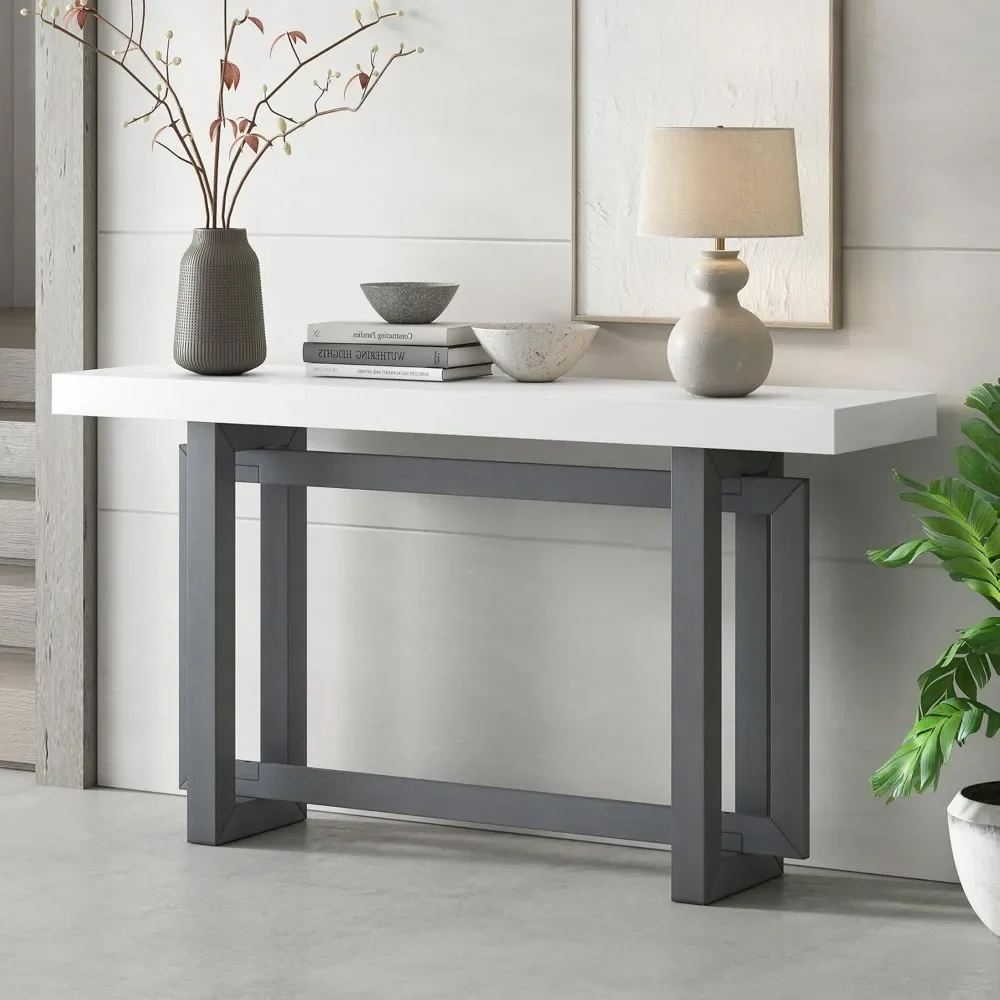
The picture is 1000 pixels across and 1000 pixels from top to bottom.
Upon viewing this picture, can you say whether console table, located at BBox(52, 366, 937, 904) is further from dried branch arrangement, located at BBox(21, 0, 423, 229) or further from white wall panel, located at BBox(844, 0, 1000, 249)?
dried branch arrangement, located at BBox(21, 0, 423, 229)

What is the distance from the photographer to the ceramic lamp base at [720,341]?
318 centimetres

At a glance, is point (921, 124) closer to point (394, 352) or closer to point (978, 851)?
point (394, 352)

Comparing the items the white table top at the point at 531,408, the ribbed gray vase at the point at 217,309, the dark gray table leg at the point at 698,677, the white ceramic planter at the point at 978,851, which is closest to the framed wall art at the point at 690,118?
the white table top at the point at 531,408

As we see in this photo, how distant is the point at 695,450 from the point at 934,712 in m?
0.59

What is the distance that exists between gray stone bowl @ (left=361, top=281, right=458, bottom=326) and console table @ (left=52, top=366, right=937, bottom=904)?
0.18 metres

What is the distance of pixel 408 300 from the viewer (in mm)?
3564

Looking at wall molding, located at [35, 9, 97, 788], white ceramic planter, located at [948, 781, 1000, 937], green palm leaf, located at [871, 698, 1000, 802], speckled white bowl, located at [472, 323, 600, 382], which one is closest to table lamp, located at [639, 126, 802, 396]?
speckled white bowl, located at [472, 323, 600, 382]

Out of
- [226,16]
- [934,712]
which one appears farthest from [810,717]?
[226,16]

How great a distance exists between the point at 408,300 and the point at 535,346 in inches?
11.6

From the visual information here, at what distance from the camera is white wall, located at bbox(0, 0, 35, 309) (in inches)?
233

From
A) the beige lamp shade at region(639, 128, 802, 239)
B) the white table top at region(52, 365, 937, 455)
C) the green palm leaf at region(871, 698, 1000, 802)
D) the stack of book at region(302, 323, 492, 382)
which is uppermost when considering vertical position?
the beige lamp shade at region(639, 128, 802, 239)

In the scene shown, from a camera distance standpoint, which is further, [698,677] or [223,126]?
[223,126]

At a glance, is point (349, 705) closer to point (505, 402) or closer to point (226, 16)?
point (505, 402)

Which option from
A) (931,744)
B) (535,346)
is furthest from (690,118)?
(931,744)
